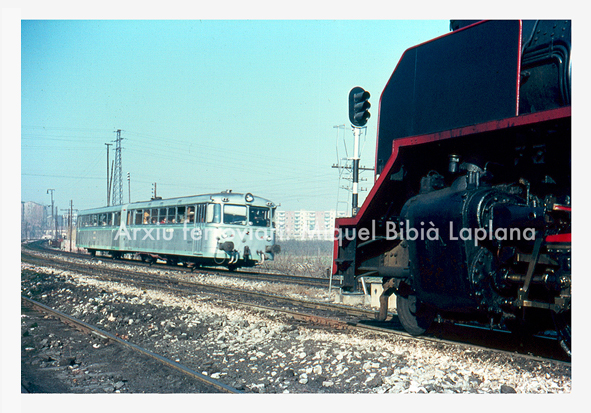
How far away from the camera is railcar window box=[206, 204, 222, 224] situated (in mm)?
19078

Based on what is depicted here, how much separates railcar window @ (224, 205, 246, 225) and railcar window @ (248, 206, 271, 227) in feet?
1.06

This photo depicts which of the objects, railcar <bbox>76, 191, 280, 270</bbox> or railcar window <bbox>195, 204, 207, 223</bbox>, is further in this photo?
railcar window <bbox>195, 204, 207, 223</bbox>

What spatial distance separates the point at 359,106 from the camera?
9.80 metres

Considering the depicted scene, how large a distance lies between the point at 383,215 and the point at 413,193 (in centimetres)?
64

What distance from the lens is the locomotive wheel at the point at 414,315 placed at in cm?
650

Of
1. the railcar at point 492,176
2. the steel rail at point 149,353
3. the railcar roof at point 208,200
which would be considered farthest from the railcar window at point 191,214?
the railcar at point 492,176

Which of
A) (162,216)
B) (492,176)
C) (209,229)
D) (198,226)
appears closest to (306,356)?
(492,176)

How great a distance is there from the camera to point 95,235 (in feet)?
99.2

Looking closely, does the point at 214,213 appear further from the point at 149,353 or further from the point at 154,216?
the point at 149,353

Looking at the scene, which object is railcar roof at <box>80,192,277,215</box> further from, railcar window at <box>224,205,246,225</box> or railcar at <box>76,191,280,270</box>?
railcar window at <box>224,205,246,225</box>

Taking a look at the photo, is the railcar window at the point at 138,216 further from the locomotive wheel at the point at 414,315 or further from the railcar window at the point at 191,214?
the locomotive wheel at the point at 414,315

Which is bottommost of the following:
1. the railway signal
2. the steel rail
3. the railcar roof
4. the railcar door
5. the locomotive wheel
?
the steel rail

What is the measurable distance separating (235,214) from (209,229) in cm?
120

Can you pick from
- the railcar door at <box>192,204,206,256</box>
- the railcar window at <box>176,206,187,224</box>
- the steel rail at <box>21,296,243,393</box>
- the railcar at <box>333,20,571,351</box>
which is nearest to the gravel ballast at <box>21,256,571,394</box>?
the steel rail at <box>21,296,243,393</box>
